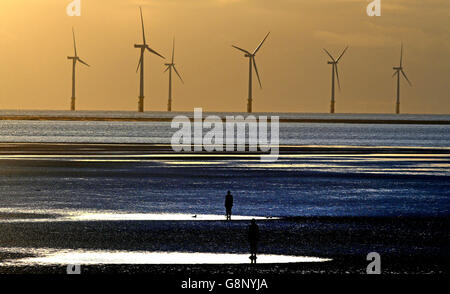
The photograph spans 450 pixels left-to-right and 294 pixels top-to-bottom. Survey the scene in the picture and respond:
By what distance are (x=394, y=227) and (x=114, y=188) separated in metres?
20.2

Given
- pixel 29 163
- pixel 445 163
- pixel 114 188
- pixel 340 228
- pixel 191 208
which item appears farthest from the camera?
pixel 445 163

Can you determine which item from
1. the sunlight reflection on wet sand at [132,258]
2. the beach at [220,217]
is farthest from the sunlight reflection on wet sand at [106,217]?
the sunlight reflection on wet sand at [132,258]

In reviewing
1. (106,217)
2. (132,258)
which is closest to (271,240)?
(132,258)

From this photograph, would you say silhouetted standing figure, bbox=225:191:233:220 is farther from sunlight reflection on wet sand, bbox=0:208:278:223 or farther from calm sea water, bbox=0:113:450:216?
calm sea water, bbox=0:113:450:216

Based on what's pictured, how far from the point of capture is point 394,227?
1410 inches

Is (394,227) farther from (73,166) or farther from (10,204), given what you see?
(73,166)

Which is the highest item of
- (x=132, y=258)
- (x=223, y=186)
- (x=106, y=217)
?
(x=223, y=186)

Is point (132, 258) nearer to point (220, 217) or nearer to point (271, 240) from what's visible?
point (271, 240)

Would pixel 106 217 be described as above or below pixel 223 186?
below

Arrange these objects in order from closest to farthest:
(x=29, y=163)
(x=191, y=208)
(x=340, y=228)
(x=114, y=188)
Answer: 1. (x=340, y=228)
2. (x=191, y=208)
3. (x=114, y=188)
4. (x=29, y=163)

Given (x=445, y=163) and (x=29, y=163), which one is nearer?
(x=29, y=163)

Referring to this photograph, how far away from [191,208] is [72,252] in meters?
13.0

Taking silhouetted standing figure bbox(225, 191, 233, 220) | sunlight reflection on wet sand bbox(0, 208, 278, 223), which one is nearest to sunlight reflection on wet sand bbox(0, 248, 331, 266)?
silhouetted standing figure bbox(225, 191, 233, 220)
